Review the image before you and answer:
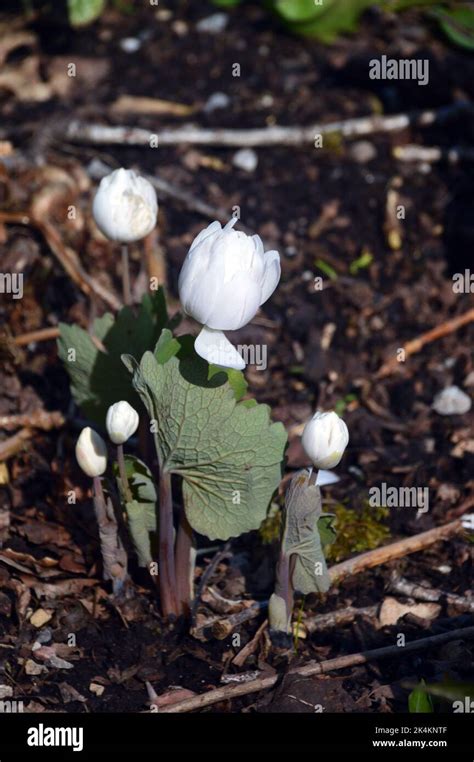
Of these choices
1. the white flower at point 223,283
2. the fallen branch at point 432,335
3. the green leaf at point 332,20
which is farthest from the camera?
the green leaf at point 332,20

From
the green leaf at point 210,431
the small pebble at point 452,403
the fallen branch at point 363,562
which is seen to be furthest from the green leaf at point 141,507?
the small pebble at point 452,403

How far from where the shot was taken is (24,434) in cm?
273

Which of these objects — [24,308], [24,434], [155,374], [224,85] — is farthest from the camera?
[224,85]

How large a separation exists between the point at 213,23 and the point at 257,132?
33.7 inches

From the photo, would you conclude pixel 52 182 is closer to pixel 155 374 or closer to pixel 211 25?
pixel 211 25

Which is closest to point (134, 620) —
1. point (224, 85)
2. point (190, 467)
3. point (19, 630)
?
point (19, 630)

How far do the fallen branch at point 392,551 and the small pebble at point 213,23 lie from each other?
2742 mm

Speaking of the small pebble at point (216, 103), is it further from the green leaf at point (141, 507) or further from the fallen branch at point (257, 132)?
the green leaf at point (141, 507)

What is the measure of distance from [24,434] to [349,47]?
8.28 ft

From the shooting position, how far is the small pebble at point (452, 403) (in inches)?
119

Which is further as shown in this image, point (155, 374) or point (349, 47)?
point (349, 47)

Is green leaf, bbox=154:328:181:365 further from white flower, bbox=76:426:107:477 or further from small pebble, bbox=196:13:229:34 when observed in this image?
small pebble, bbox=196:13:229:34

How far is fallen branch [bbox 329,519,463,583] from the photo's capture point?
94.8 inches

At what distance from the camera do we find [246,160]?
379cm
